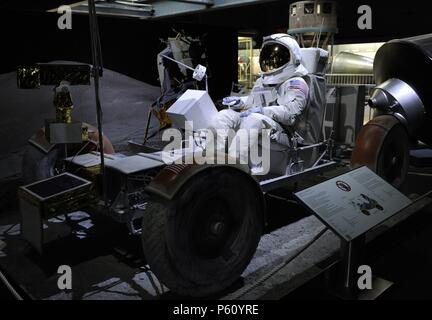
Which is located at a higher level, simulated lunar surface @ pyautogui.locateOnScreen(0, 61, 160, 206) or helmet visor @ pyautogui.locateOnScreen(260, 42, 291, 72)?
helmet visor @ pyautogui.locateOnScreen(260, 42, 291, 72)

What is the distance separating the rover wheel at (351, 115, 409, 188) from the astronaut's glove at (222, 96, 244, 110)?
133 cm

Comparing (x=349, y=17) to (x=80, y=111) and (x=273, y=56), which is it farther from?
(x=80, y=111)

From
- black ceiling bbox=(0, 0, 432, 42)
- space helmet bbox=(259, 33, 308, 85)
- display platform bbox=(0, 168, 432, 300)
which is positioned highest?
black ceiling bbox=(0, 0, 432, 42)

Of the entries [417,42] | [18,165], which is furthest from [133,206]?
[18,165]

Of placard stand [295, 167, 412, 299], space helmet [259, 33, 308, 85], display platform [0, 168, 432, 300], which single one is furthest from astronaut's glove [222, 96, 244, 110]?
placard stand [295, 167, 412, 299]

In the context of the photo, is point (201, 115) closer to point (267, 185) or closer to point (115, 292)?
point (267, 185)

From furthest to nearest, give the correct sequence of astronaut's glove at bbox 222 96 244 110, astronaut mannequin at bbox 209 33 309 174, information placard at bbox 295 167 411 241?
astronaut's glove at bbox 222 96 244 110
astronaut mannequin at bbox 209 33 309 174
information placard at bbox 295 167 411 241

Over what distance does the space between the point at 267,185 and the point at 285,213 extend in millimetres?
997

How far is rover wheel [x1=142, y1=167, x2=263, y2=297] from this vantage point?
2.53 m

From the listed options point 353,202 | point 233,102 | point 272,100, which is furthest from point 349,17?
point 353,202

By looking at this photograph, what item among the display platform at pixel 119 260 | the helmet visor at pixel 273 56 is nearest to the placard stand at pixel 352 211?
the display platform at pixel 119 260

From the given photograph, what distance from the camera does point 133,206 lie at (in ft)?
9.54

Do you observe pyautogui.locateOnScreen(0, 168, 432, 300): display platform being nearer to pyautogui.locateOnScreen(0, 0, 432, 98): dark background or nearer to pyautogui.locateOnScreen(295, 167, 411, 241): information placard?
pyautogui.locateOnScreen(295, 167, 411, 241): information placard

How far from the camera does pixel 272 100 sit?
13.8 ft
